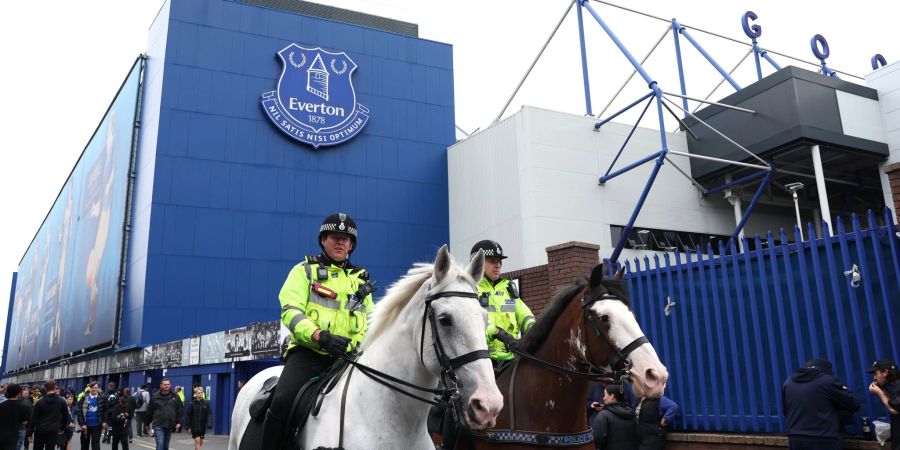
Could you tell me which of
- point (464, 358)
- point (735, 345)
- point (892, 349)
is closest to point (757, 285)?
point (735, 345)

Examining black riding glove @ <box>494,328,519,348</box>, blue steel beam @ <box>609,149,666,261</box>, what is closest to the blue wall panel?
blue steel beam @ <box>609,149,666,261</box>

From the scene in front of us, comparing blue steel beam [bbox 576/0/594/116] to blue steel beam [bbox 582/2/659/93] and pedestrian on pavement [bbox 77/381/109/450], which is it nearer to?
blue steel beam [bbox 582/2/659/93]

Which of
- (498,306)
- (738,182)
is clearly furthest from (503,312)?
(738,182)

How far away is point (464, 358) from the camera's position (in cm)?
332

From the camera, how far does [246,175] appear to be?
28.3 meters

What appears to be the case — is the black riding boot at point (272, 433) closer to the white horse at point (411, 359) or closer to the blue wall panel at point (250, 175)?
the white horse at point (411, 359)

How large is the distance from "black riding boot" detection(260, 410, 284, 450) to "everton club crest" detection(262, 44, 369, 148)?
86.0 ft

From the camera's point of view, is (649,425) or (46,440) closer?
(649,425)

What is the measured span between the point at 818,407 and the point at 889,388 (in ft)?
2.19

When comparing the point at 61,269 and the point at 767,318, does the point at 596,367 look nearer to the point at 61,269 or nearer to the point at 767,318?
the point at 767,318

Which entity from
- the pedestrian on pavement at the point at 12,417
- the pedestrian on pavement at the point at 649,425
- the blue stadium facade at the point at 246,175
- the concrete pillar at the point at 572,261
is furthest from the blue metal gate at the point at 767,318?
the blue stadium facade at the point at 246,175

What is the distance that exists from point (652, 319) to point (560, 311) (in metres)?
4.84

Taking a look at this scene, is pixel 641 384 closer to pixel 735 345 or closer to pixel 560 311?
pixel 560 311

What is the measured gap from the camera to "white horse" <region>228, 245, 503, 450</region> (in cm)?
337
